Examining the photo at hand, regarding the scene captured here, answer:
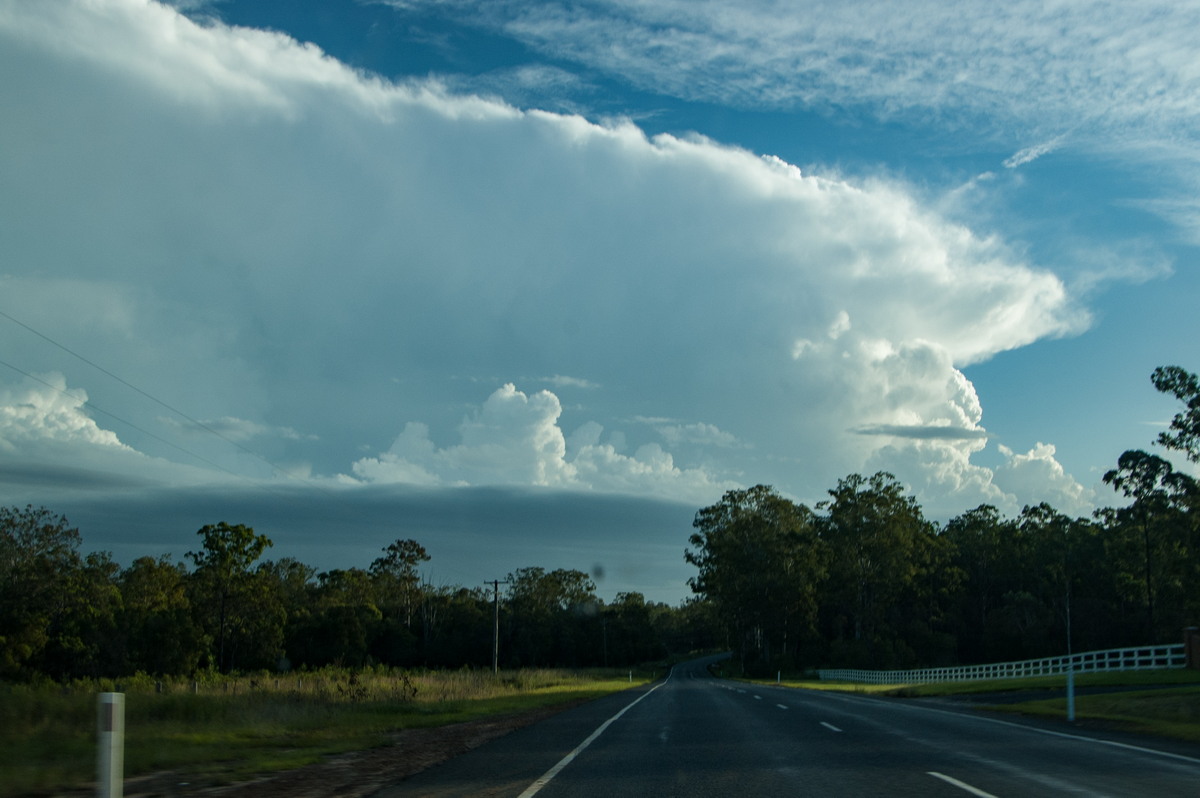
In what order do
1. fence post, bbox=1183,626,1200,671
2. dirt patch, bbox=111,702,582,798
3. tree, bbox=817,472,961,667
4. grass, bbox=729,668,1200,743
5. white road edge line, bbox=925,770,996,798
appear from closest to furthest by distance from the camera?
white road edge line, bbox=925,770,996,798 < dirt patch, bbox=111,702,582,798 < grass, bbox=729,668,1200,743 < fence post, bbox=1183,626,1200,671 < tree, bbox=817,472,961,667

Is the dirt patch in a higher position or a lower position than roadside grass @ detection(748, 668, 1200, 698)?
higher

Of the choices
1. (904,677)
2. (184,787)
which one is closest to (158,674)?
(904,677)

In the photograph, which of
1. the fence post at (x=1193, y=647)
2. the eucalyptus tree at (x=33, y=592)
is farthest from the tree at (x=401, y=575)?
the fence post at (x=1193, y=647)

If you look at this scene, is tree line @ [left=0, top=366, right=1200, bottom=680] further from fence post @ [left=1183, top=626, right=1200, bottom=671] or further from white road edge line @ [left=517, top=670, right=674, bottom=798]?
white road edge line @ [left=517, top=670, right=674, bottom=798]

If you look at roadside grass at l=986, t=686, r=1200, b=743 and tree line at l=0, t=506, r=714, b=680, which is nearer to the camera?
roadside grass at l=986, t=686, r=1200, b=743

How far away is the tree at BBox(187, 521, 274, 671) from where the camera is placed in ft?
273

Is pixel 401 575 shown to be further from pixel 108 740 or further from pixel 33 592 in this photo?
pixel 108 740

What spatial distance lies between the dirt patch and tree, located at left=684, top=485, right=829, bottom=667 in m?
73.7

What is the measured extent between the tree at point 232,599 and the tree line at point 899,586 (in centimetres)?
4268

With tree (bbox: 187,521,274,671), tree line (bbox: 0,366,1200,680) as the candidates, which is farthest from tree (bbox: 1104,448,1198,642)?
tree (bbox: 187,521,274,671)

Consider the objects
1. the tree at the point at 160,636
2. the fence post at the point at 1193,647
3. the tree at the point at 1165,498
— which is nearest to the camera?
the fence post at the point at 1193,647

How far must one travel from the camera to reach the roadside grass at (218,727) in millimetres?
11961

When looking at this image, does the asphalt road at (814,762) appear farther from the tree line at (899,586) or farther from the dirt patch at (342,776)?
the tree line at (899,586)

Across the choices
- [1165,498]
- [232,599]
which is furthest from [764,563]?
[232,599]
